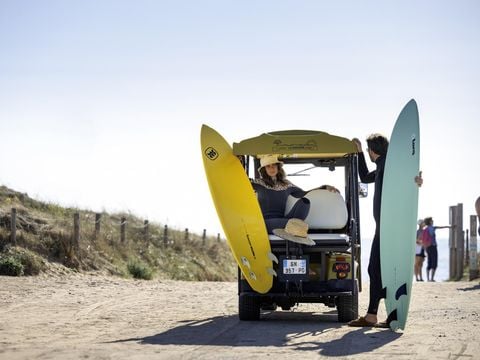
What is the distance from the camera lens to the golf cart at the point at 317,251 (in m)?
12.4

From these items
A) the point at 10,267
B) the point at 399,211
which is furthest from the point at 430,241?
the point at 399,211

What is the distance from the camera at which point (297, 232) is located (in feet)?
40.1

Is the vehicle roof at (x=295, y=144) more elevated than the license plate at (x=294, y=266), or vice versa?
the vehicle roof at (x=295, y=144)

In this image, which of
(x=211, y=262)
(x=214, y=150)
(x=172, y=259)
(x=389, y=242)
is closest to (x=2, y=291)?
(x=214, y=150)

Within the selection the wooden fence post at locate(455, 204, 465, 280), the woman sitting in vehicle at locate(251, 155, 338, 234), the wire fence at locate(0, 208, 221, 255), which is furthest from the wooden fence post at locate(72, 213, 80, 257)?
the woman sitting in vehicle at locate(251, 155, 338, 234)

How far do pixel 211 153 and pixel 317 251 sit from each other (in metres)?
2.09

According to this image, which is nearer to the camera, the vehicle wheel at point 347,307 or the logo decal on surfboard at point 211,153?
the vehicle wheel at point 347,307

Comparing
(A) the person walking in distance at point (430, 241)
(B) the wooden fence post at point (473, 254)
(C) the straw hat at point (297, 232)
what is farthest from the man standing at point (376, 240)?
(A) the person walking in distance at point (430, 241)

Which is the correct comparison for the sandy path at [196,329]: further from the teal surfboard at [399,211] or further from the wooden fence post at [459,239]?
the wooden fence post at [459,239]

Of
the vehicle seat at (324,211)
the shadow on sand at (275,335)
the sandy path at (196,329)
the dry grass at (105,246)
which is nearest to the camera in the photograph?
the sandy path at (196,329)

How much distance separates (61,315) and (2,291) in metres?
4.63

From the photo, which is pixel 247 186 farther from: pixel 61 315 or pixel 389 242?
pixel 61 315

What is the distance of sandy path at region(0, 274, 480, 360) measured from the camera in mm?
9117

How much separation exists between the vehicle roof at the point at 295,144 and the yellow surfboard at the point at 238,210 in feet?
1.18
